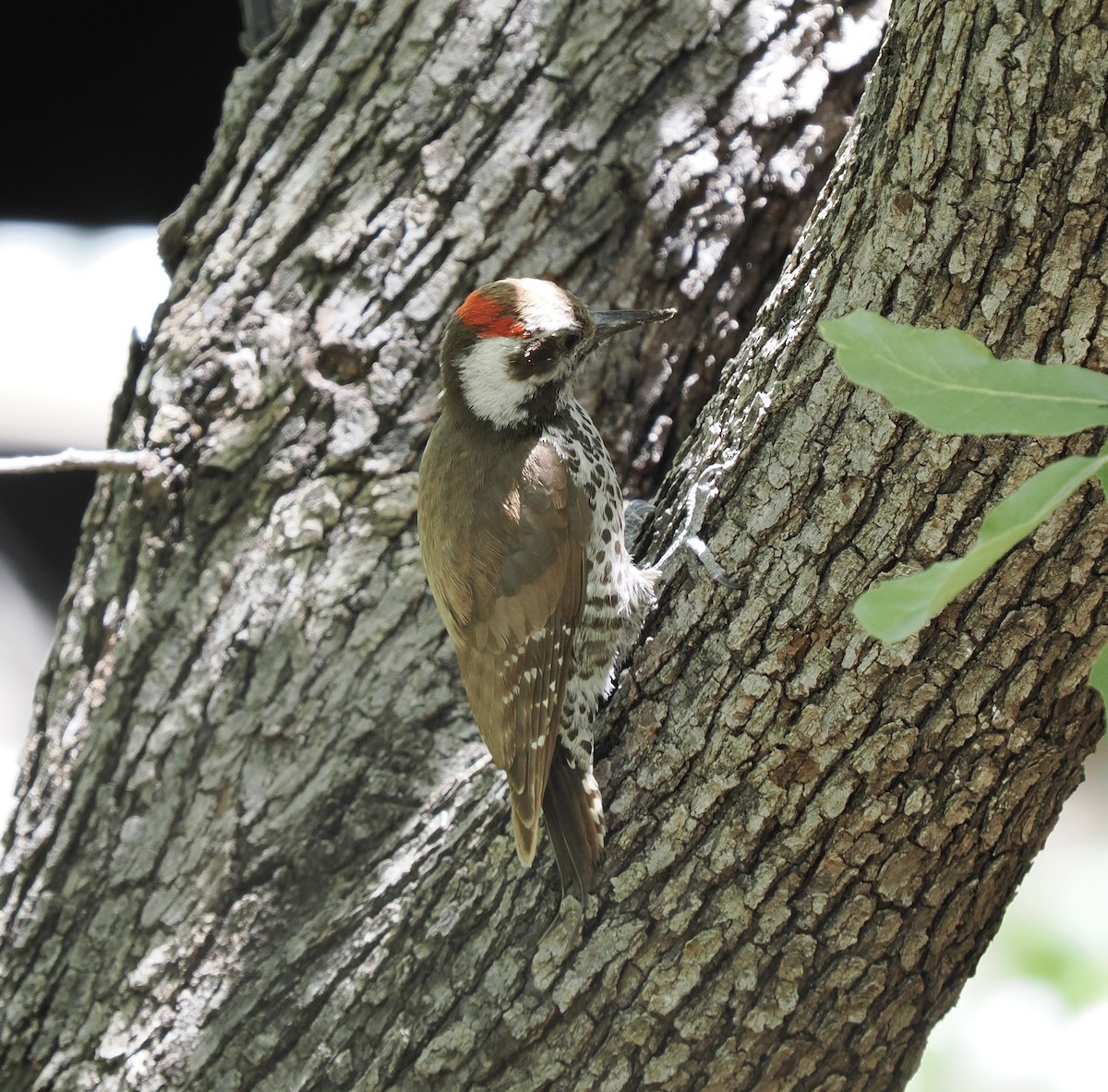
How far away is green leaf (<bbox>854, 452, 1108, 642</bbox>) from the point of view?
31.8 inches

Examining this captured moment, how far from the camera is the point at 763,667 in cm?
201

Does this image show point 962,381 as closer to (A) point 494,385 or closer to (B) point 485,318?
(B) point 485,318

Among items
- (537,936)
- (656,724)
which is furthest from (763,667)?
(537,936)

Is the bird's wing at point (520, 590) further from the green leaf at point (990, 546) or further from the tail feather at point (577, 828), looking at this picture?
the green leaf at point (990, 546)

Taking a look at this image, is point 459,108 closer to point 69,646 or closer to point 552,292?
point 552,292

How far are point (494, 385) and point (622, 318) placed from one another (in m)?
0.34

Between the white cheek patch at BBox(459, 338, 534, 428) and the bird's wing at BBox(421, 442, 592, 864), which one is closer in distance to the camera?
the bird's wing at BBox(421, 442, 592, 864)

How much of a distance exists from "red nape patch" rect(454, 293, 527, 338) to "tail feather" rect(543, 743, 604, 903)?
1.00 metres

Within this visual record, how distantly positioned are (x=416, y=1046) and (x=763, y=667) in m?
1.05

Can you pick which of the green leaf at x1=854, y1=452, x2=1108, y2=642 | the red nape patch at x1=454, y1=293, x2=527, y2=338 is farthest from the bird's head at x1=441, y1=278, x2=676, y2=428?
the green leaf at x1=854, y1=452, x2=1108, y2=642

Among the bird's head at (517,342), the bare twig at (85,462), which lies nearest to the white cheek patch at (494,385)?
the bird's head at (517,342)

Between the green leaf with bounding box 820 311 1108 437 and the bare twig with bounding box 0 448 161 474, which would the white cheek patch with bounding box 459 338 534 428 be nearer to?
the bare twig with bounding box 0 448 161 474

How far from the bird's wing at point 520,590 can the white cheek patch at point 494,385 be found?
11cm

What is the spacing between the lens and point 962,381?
2.93 ft
